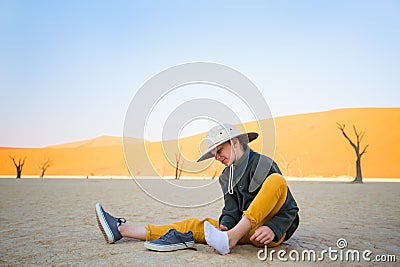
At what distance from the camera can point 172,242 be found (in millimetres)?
2812

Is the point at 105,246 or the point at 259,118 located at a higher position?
the point at 259,118

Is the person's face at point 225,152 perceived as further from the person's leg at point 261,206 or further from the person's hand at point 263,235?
the person's hand at point 263,235

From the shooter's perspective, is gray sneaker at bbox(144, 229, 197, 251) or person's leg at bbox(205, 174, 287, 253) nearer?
person's leg at bbox(205, 174, 287, 253)

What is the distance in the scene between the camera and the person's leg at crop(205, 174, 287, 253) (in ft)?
8.32

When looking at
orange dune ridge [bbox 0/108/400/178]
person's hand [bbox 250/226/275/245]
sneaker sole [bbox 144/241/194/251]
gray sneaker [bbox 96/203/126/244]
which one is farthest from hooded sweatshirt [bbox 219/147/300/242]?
orange dune ridge [bbox 0/108/400/178]

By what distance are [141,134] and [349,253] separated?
1916mm

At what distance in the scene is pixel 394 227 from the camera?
4.11 m

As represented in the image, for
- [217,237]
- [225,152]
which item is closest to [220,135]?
[225,152]

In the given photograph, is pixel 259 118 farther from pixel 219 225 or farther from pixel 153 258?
pixel 153 258

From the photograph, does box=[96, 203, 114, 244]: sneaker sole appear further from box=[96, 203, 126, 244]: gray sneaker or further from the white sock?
the white sock

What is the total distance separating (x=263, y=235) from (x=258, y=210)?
0.69 feet

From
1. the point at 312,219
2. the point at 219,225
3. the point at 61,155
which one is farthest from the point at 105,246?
the point at 61,155

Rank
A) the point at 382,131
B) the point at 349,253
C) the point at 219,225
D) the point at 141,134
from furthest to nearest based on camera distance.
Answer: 1. the point at 382,131
2. the point at 141,134
3. the point at 219,225
4. the point at 349,253

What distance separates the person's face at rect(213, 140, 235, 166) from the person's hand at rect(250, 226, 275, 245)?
488 millimetres
